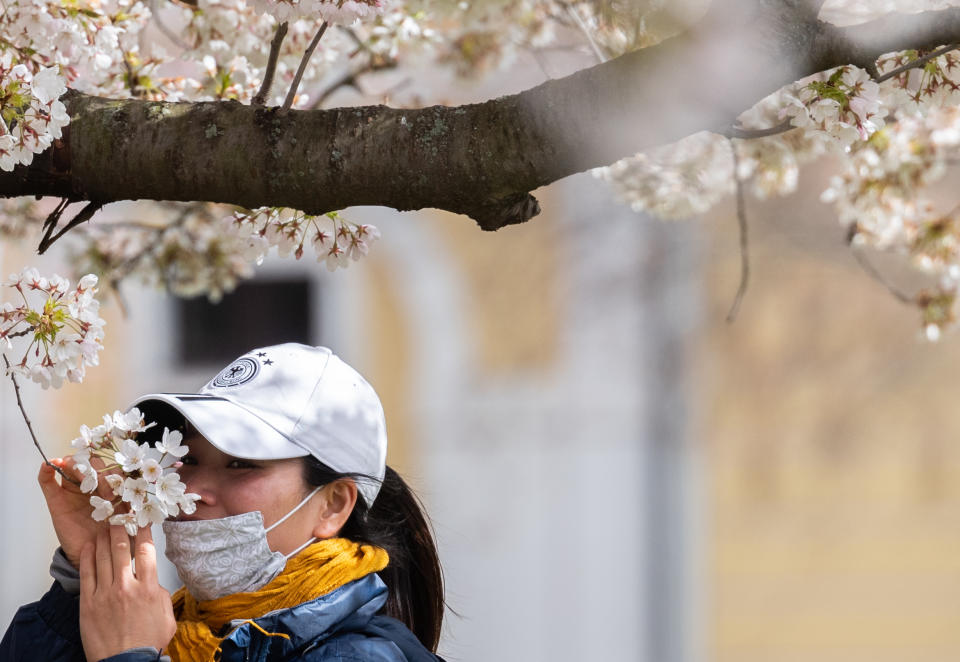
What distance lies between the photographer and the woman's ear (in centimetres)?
206

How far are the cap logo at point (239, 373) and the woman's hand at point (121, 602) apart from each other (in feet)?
0.94

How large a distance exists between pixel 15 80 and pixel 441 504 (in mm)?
5729

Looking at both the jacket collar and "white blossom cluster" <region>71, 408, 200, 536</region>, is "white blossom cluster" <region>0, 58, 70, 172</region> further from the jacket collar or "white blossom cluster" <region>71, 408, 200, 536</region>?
the jacket collar

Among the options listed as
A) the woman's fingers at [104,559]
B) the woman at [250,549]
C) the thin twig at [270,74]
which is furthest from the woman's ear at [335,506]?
the thin twig at [270,74]

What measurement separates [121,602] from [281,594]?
229 mm

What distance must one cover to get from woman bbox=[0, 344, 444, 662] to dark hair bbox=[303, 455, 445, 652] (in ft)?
0.27

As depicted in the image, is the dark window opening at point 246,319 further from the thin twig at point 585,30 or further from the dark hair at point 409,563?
the dark hair at point 409,563

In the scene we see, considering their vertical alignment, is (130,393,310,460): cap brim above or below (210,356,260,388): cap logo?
below

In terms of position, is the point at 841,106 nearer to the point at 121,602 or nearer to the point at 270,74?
the point at 270,74

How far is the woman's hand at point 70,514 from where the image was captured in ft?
6.44

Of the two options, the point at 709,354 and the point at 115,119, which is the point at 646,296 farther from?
the point at 115,119

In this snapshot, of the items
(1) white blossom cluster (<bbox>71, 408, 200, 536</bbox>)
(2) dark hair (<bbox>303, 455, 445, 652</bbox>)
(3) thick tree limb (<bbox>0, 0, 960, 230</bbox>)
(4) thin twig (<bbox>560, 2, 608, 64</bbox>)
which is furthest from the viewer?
(4) thin twig (<bbox>560, 2, 608, 64</bbox>)

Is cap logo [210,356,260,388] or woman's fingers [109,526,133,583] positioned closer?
woman's fingers [109,526,133,583]

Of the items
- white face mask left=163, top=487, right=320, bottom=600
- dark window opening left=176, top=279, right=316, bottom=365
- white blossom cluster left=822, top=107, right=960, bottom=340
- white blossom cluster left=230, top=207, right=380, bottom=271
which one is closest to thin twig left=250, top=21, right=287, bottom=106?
white blossom cluster left=230, top=207, right=380, bottom=271
